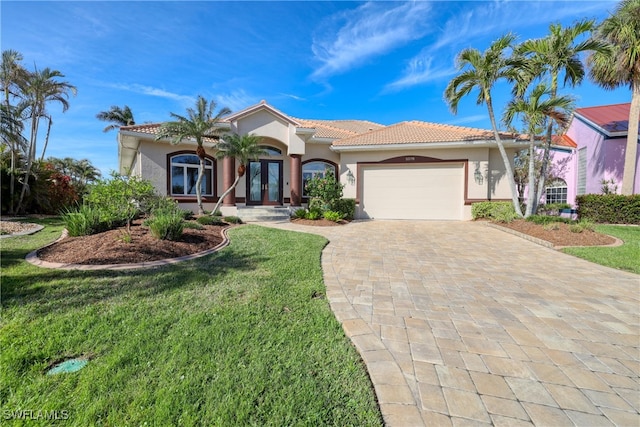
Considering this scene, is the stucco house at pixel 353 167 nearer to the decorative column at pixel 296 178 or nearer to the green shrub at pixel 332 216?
the decorative column at pixel 296 178

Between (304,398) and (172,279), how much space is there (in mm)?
3379

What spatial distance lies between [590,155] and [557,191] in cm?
293

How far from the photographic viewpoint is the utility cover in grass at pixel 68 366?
2.27m

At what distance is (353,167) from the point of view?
1544 cm

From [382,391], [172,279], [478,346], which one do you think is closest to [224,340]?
[382,391]

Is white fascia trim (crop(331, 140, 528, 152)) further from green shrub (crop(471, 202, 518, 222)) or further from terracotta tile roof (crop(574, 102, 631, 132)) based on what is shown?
terracotta tile roof (crop(574, 102, 631, 132))

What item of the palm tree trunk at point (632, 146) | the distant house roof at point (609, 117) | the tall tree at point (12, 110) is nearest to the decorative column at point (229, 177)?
the tall tree at point (12, 110)

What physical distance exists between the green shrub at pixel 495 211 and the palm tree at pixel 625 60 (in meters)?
6.36

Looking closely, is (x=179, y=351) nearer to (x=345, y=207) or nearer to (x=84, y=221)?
(x=84, y=221)

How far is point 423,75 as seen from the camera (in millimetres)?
13117

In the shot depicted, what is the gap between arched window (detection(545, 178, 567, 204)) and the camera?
1897 cm

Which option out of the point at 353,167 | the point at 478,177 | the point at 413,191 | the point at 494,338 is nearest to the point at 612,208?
the point at 478,177

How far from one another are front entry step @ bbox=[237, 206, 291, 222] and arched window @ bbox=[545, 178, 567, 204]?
61.1ft

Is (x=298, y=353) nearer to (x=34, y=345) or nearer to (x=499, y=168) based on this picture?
(x=34, y=345)
